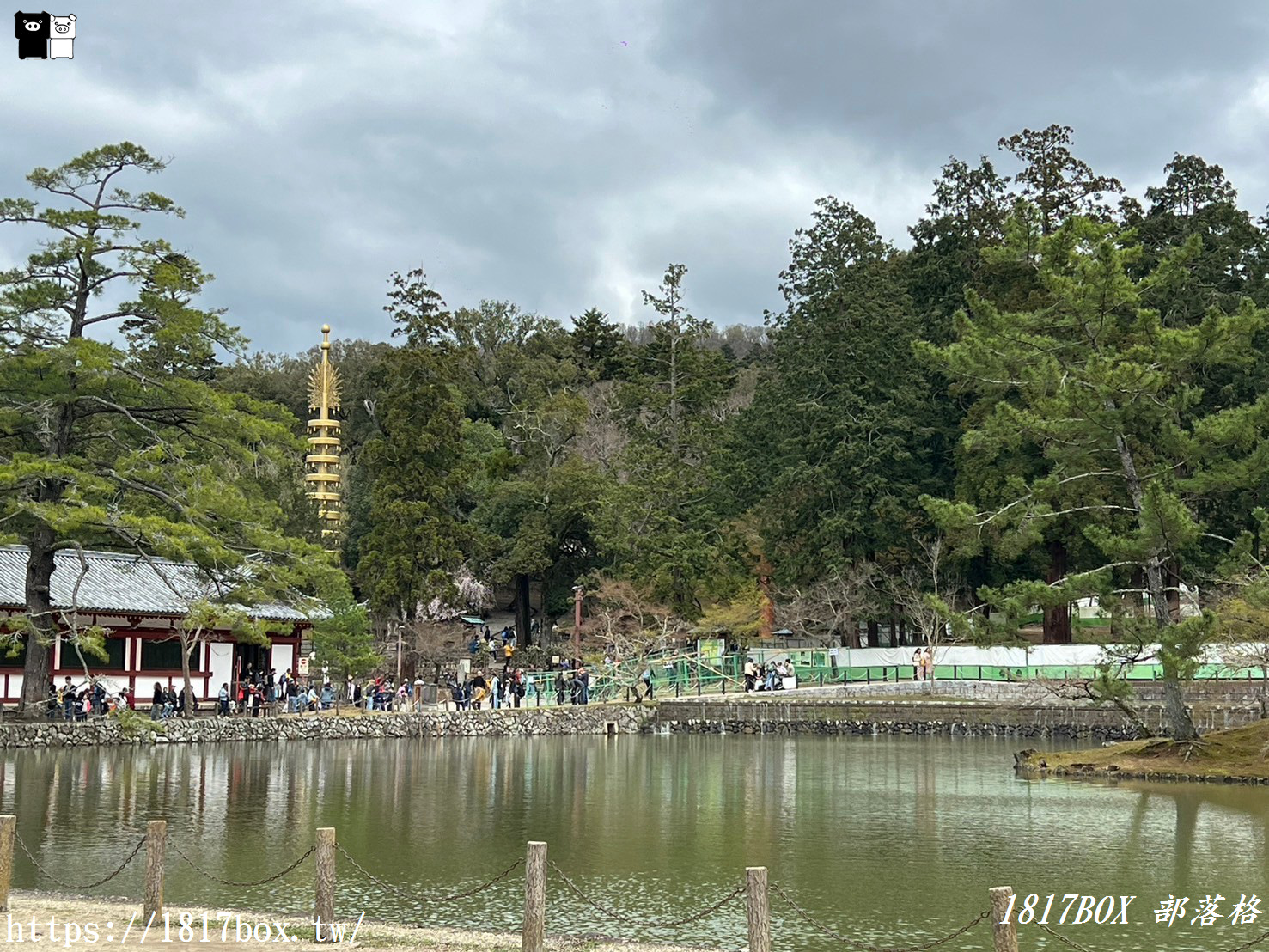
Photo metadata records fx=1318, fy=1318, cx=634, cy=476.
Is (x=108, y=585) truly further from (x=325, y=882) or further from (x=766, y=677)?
(x=325, y=882)

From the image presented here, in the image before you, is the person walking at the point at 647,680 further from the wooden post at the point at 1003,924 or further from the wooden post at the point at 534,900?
the wooden post at the point at 1003,924

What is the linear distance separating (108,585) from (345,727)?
7.75 metres

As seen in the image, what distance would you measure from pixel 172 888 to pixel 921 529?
118 feet

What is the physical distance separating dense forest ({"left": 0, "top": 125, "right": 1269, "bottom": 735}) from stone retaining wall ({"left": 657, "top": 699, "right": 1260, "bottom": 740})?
3819 millimetres

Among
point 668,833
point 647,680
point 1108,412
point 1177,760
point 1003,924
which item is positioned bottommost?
point 668,833

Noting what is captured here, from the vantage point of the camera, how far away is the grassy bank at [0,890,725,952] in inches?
398

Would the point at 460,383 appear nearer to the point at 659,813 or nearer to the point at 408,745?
the point at 408,745

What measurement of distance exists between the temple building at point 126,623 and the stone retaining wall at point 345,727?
2796mm

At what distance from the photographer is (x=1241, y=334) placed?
26734mm

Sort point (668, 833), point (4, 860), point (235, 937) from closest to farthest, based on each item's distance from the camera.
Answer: point (235, 937) < point (4, 860) < point (668, 833)

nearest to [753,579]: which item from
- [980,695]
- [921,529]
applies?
[921,529]

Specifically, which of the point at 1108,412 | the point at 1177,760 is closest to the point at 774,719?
the point at 1177,760

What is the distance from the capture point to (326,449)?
63.9m

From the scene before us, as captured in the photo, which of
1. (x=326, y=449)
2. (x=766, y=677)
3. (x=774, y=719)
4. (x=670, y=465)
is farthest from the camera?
(x=326, y=449)
